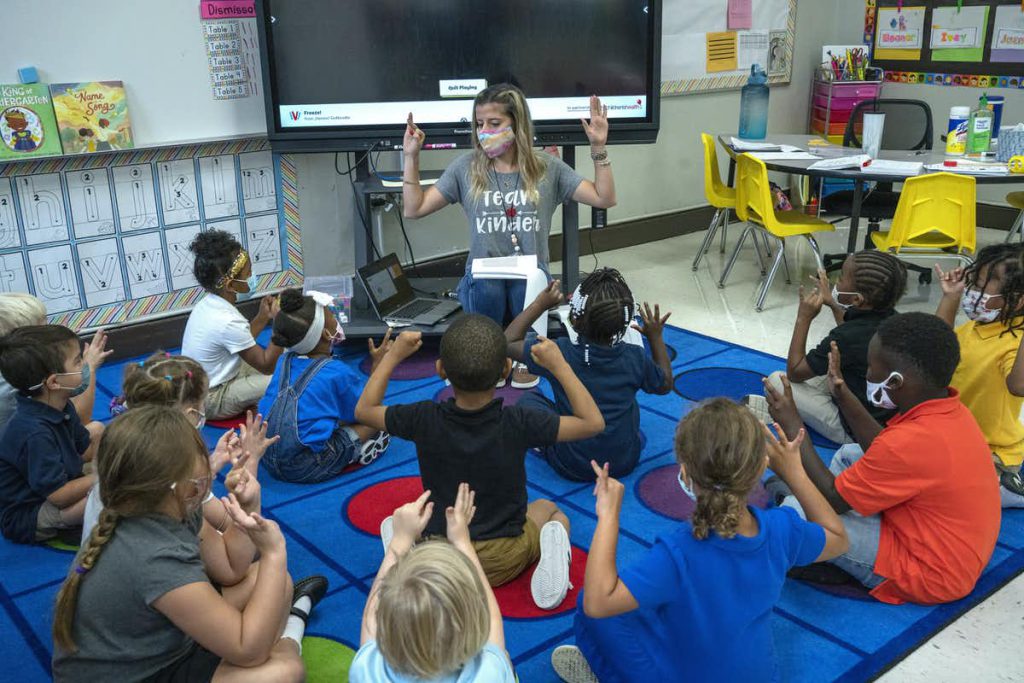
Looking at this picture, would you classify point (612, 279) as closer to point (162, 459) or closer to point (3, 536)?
point (162, 459)

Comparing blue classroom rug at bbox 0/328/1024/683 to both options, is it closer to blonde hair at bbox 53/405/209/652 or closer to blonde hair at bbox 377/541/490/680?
blonde hair at bbox 53/405/209/652

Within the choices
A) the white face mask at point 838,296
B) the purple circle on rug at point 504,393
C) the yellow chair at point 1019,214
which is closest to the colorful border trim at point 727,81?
the yellow chair at point 1019,214

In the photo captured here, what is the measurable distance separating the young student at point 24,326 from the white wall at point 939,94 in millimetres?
5184

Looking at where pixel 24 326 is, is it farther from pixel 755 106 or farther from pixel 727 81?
pixel 727 81

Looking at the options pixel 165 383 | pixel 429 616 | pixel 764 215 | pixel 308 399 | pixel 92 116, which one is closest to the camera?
pixel 429 616

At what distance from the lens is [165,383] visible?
228 cm

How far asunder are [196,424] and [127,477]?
86 centimetres

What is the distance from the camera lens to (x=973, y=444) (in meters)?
2.06

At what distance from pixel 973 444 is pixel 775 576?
0.76 m

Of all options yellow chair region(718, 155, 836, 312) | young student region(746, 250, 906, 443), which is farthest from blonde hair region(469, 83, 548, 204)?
yellow chair region(718, 155, 836, 312)

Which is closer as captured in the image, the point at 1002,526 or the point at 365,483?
the point at 1002,526

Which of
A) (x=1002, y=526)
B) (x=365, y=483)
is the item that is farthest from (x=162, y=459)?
(x=1002, y=526)

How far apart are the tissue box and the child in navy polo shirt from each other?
13.8ft

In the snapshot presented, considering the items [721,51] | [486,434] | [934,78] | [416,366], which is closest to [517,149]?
[416,366]
